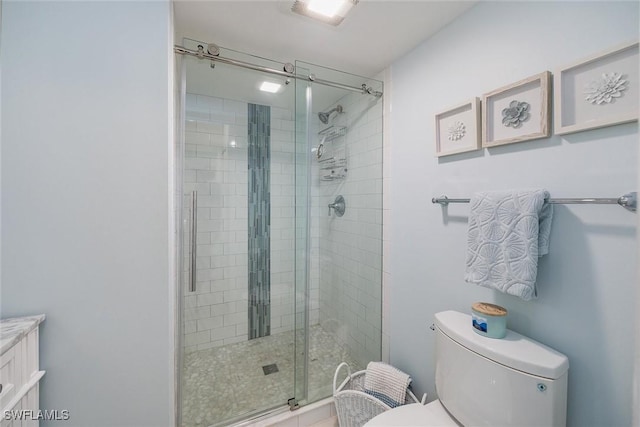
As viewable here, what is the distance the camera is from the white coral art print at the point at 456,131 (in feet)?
4.26

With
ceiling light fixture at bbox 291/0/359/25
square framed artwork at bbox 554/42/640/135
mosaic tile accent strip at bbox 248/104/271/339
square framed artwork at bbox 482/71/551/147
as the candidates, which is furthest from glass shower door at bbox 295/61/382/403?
square framed artwork at bbox 554/42/640/135

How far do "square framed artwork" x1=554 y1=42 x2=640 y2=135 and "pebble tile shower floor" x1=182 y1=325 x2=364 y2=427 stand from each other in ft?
6.08

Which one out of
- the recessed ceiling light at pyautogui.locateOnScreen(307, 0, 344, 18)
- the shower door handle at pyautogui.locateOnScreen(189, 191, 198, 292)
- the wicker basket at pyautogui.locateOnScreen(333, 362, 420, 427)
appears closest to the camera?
the recessed ceiling light at pyautogui.locateOnScreen(307, 0, 344, 18)

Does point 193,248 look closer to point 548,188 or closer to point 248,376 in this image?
point 248,376

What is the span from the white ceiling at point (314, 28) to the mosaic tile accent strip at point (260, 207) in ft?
1.63

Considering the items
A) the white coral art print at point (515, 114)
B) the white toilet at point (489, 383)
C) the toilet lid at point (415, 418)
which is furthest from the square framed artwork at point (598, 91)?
the toilet lid at point (415, 418)

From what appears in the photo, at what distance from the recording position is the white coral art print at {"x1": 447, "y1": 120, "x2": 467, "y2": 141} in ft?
4.26

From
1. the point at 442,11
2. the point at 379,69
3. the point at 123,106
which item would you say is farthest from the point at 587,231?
the point at 123,106

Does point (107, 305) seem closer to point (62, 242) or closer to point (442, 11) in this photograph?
point (62, 242)

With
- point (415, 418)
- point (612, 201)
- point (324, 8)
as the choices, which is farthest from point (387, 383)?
point (324, 8)

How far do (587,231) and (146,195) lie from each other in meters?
1.74

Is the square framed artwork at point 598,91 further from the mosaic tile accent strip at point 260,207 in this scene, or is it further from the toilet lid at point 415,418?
the mosaic tile accent strip at point 260,207

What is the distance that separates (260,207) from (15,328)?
52.9 inches

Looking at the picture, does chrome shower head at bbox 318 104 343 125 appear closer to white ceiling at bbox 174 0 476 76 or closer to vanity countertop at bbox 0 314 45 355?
white ceiling at bbox 174 0 476 76
